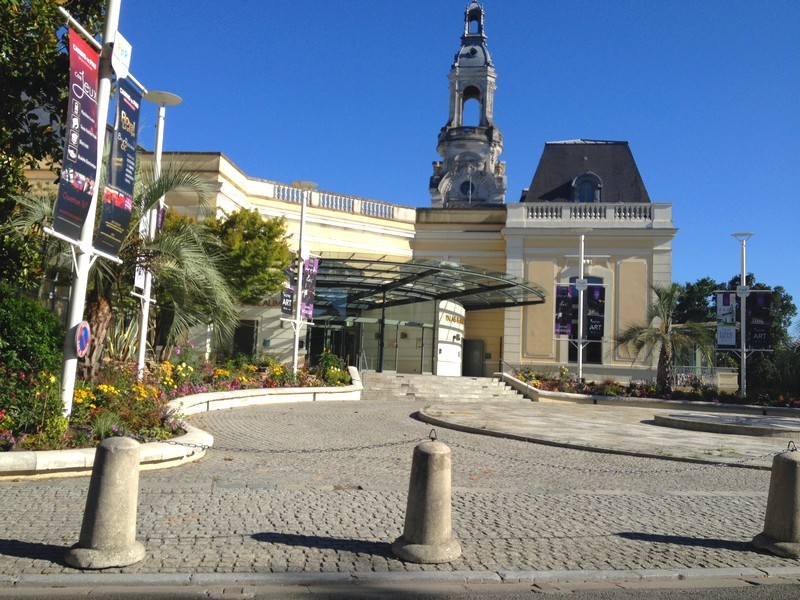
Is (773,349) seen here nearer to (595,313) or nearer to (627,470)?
(595,313)

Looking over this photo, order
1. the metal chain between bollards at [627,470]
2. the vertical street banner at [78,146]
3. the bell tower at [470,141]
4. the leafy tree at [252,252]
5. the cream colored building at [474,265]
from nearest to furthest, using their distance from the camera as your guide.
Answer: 1. the vertical street banner at [78,146]
2. the metal chain between bollards at [627,470]
3. the leafy tree at [252,252]
4. the cream colored building at [474,265]
5. the bell tower at [470,141]

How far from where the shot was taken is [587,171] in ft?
141

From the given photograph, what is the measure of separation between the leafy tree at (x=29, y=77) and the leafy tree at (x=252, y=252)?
12573 millimetres

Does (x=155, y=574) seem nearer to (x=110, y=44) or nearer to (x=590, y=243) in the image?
(x=110, y=44)

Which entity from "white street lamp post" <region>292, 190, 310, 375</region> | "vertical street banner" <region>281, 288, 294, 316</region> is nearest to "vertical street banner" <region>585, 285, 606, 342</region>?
"white street lamp post" <region>292, 190, 310, 375</region>

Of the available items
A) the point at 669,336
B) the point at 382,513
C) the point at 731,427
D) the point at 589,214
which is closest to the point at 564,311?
the point at 669,336

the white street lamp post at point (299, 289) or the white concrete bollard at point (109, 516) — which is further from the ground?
the white street lamp post at point (299, 289)

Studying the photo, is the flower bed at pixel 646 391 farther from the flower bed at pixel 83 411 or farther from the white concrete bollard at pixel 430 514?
the white concrete bollard at pixel 430 514

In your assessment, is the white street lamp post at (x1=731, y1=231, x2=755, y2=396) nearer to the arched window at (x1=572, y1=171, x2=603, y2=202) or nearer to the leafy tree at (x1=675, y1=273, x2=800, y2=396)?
the leafy tree at (x1=675, y1=273, x2=800, y2=396)

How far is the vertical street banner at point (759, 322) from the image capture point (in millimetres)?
28791

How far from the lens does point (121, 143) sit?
1006 cm

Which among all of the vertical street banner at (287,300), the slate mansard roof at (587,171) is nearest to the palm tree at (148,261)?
the vertical street banner at (287,300)

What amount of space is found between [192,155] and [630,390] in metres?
20.6

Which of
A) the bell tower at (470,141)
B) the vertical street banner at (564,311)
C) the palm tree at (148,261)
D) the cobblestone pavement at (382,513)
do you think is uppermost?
the bell tower at (470,141)
